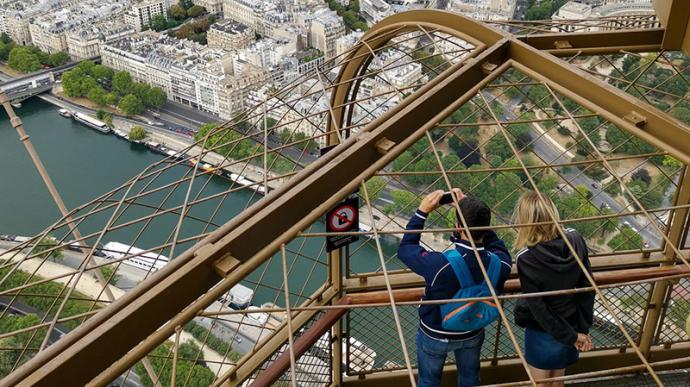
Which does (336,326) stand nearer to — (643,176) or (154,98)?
(643,176)

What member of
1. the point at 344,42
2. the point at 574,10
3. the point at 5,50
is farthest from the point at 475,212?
the point at 5,50

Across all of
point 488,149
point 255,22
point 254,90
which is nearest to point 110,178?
point 254,90

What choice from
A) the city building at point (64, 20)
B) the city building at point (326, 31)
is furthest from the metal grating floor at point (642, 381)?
the city building at point (64, 20)

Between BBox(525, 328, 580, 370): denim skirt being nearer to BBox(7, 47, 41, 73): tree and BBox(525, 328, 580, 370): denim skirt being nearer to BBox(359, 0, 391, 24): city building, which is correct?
BBox(7, 47, 41, 73): tree

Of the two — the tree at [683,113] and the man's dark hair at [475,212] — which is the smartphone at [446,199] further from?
the tree at [683,113]

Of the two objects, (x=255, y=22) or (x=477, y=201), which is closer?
(x=477, y=201)

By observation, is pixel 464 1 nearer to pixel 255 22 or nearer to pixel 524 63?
pixel 255 22
